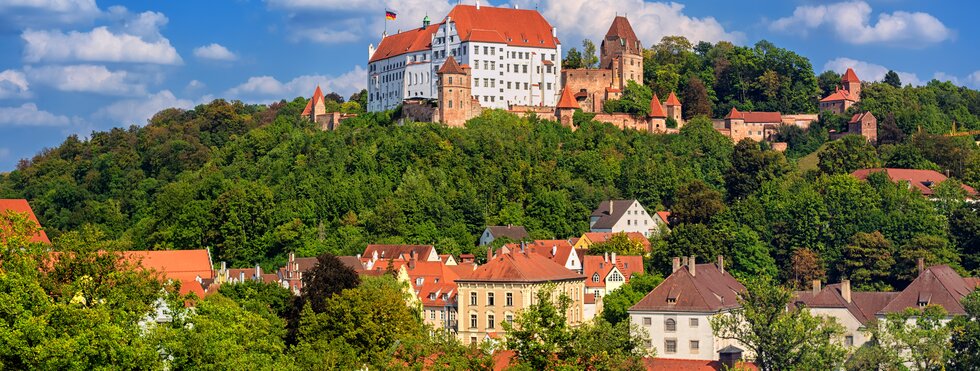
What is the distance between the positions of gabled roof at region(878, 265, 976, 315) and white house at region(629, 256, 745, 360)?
675 cm

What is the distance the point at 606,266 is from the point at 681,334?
64.7 ft

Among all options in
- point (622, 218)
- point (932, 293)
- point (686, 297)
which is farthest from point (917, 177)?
point (686, 297)

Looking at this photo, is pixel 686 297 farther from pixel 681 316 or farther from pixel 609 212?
pixel 609 212

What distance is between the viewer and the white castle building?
11150cm

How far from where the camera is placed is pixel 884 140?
116 meters

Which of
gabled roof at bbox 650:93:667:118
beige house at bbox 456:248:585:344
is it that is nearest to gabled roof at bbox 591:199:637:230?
gabled roof at bbox 650:93:667:118

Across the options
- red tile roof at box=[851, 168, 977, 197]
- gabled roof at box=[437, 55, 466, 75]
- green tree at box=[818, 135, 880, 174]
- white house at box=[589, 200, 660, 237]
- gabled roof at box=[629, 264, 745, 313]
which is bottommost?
gabled roof at box=[629, 264, 745, 313]

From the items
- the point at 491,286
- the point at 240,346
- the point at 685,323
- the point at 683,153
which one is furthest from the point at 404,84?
the point at 240,346

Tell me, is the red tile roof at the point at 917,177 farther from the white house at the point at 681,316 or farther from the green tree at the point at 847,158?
the white house at the point at 681,316

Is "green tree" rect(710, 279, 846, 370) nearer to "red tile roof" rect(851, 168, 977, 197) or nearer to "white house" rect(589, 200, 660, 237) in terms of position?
"white house" rect(589, 200, 660, 237)

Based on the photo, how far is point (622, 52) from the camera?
116875 millimetres

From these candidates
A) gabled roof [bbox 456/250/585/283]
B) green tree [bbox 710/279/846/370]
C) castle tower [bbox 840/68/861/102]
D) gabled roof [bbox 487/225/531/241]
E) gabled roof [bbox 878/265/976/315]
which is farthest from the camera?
castle tower [bbox 840/68/861/102]

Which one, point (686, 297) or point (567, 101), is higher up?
point (567, 101)

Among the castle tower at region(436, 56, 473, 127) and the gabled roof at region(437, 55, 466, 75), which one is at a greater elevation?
the gabled roof at region(437, 55, 466, 75)
